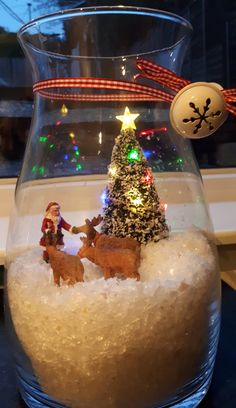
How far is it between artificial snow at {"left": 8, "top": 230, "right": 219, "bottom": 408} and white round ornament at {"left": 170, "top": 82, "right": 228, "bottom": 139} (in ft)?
0.34

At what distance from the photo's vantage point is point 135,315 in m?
0.37

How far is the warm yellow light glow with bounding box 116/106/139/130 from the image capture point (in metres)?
0.42

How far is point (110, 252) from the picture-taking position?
39cm

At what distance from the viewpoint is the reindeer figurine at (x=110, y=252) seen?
39cm

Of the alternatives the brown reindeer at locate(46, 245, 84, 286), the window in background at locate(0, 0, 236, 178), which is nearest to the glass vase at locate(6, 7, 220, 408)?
the brown reindeer at locate(46, 245, 84, 286)

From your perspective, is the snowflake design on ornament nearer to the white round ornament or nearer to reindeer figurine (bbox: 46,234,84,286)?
the white round ornament

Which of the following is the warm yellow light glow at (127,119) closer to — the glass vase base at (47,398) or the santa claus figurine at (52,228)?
the santa claus figurine at (52,228)

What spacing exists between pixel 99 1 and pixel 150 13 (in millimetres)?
584

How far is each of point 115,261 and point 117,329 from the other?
49mm

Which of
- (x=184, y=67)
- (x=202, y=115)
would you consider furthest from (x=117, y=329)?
(x=184, y=67)

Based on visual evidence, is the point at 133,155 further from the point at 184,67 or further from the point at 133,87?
the point at 184,67

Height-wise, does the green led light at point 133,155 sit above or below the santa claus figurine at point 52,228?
above

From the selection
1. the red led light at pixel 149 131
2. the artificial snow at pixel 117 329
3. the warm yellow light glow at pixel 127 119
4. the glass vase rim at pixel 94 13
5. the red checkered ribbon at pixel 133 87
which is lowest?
the artificial snow at pixel 117 329

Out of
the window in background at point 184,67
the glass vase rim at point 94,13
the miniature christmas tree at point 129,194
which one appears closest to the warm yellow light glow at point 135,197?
the miniature christmas tree at point 129,194
